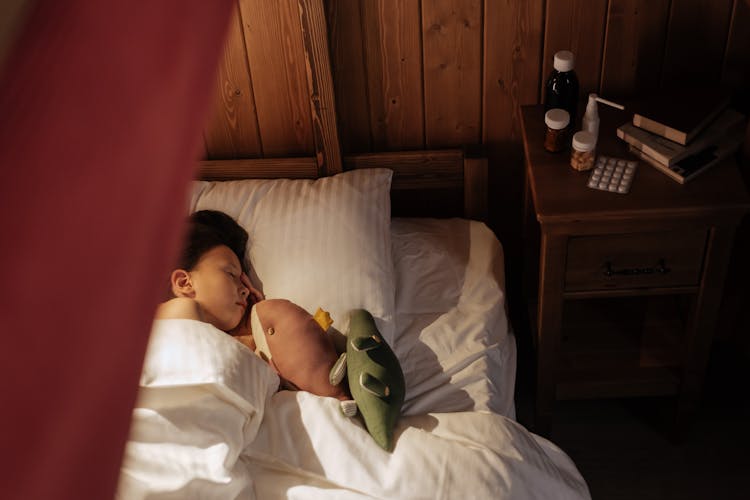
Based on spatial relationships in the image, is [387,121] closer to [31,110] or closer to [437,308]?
[437,308]

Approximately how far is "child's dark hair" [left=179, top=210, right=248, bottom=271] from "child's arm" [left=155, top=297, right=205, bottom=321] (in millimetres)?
95

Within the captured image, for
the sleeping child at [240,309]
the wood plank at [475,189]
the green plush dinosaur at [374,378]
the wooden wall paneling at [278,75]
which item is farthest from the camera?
the wood plank at [475,189]

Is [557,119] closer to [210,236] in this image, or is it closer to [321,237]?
[321,237]

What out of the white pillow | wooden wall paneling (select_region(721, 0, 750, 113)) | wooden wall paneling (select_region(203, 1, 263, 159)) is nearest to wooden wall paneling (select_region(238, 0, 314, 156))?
wooden wall paneling (select_region(203, 1, 263, 159))

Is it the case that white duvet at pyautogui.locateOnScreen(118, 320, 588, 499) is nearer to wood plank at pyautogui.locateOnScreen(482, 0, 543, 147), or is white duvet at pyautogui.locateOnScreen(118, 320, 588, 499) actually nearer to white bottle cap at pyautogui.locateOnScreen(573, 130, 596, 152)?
white bottle cap at pyautogui.locateOnScreen(573, 130, 596, 152)

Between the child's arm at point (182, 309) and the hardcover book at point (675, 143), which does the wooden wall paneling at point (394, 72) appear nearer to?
the hardcover book at point (675, 143)

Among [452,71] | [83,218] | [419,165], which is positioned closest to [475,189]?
[419,165]

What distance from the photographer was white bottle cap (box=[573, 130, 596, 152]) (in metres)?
1.55

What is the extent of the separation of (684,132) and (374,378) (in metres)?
0.78

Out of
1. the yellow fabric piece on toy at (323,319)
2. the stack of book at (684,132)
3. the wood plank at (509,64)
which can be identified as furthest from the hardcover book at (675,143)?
the yellow fabric piece on toy at (323,319)

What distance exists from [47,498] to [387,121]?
1.83m

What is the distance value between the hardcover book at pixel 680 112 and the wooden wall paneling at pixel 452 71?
371 mm

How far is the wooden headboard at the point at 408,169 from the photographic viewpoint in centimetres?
188

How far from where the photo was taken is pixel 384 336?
162 centimetres
